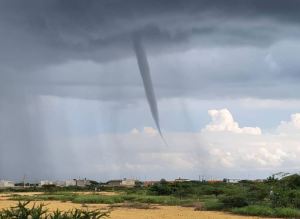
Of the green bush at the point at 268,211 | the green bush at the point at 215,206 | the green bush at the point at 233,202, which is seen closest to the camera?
the green bush at the point at 268,211

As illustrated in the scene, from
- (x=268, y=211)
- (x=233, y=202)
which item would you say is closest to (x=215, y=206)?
(x=233, y=202)

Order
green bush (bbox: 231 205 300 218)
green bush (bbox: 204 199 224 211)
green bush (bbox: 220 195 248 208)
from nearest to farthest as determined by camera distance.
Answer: green bush (bbox: 231 205 300 218)
green bush (bbox: 204 199 224 211)
green bush (bbox: 220 195 248 208)

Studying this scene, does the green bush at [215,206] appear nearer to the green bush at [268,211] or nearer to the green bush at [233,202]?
the green bush at [233,202]

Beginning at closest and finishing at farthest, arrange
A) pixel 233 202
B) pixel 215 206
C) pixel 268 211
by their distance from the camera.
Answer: pixel 268 211 < pixel 215 206 < pixel 233 202

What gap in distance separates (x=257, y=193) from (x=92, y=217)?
4243 centimetres

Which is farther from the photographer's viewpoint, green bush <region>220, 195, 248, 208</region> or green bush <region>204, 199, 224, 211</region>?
green bush <region>220, 195, 248, 208</region>

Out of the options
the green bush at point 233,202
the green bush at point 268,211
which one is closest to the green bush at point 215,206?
the green bush at point 233,202

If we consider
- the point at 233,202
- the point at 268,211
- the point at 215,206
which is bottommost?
the point at 268,211

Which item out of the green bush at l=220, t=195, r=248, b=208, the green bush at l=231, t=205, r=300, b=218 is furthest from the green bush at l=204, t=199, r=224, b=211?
the green bush at l=231, t=205, r=300, b=218

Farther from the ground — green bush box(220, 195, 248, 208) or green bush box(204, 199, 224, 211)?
green bush box(220, 195, 248, 208)

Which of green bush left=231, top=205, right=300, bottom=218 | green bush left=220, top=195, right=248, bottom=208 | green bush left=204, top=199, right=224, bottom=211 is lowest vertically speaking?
green bush left=231, top=205, right=300, bottom=218

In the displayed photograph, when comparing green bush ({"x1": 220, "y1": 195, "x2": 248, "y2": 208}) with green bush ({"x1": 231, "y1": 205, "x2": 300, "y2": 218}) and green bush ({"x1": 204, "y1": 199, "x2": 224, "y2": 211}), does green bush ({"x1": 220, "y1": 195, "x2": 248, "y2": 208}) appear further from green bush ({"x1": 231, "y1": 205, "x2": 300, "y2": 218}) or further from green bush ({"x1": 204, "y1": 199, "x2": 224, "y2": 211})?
green bush ({"x1": 231, "y1": 205, "x2": 300, "y2": 218})

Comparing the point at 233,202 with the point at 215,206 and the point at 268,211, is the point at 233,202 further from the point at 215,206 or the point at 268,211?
the point at 268,211

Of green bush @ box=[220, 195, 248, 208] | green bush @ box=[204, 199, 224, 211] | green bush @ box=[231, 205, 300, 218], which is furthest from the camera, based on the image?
green bush @ box=[220, 195, 248, 208]
